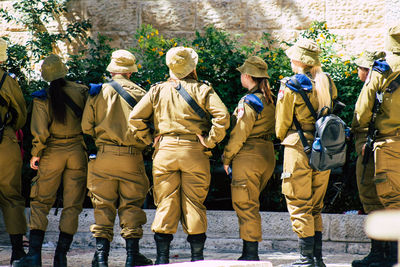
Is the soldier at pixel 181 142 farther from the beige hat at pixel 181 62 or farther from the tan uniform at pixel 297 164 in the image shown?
the tan uniform at pixel 297 164

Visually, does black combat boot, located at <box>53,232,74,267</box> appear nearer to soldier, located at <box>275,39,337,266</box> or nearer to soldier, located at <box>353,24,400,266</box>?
soldier, located at <box>275,39,337,266</box>

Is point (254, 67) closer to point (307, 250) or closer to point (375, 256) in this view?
point (307, 250)

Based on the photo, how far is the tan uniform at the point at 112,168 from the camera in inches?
223

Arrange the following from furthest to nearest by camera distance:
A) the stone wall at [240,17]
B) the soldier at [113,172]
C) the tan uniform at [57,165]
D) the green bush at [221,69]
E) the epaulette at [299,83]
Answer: the stone wall at [240,17]
the green bush at [221,69]
the tan uniform at [57,165]
the soldier at [113,172]
the epaulette at [299,83]

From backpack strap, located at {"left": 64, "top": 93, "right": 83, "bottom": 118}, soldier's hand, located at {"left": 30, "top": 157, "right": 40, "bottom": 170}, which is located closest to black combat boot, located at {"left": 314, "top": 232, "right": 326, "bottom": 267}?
backpack strap, located at {"left": 64, "top": 93, "right": 83, "bottom": 118}

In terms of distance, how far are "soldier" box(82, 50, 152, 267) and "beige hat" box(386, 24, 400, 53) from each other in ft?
8.19

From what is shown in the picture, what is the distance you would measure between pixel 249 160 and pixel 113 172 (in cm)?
130

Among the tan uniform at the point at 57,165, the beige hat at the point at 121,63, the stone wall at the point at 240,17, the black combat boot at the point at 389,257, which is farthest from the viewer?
the stone wall at the point at 240,17

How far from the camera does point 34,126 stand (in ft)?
18.8

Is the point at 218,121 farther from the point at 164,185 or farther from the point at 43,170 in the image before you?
the point at 43,170

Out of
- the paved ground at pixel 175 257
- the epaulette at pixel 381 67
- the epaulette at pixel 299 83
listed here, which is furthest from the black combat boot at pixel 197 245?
the epaulette at pixel 381 67

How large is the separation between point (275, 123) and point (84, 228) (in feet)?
8.72

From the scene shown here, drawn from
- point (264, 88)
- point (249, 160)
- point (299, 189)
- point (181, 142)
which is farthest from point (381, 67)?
point (181, 142)

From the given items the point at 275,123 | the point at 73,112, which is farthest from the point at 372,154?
the point at 73,112
